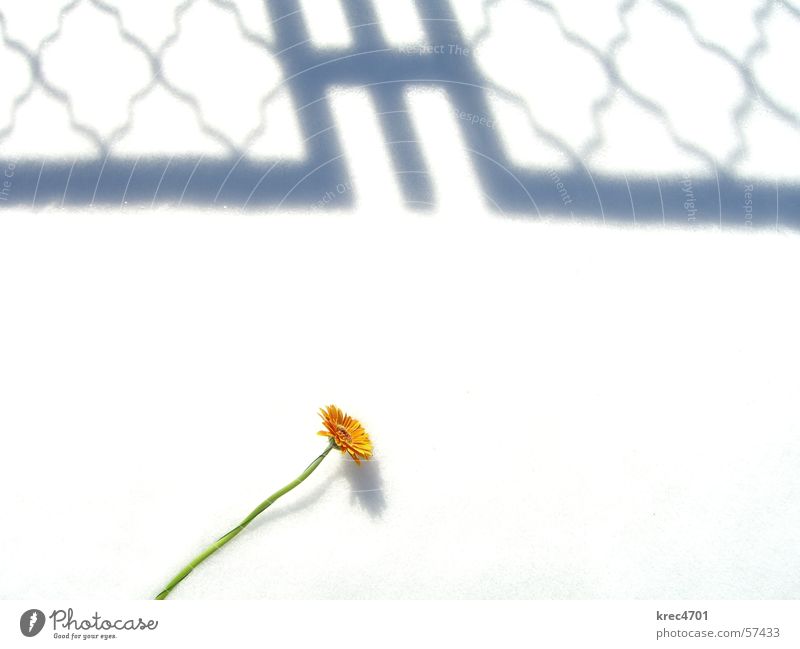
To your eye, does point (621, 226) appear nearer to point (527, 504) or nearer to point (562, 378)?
point (562, 378)

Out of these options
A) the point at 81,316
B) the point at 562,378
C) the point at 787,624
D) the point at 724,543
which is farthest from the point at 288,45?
the point at 787,624

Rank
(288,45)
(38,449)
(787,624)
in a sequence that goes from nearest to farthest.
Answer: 1. (787,624)
2. (38,449)
3. (288,45)

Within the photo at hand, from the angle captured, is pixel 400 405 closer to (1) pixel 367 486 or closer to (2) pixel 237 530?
(1) pixel 367 486

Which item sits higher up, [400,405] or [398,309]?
[398,309]

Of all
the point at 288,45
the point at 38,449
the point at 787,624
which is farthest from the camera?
the point at 288,45

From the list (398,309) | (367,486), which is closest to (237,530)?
(367,486)
